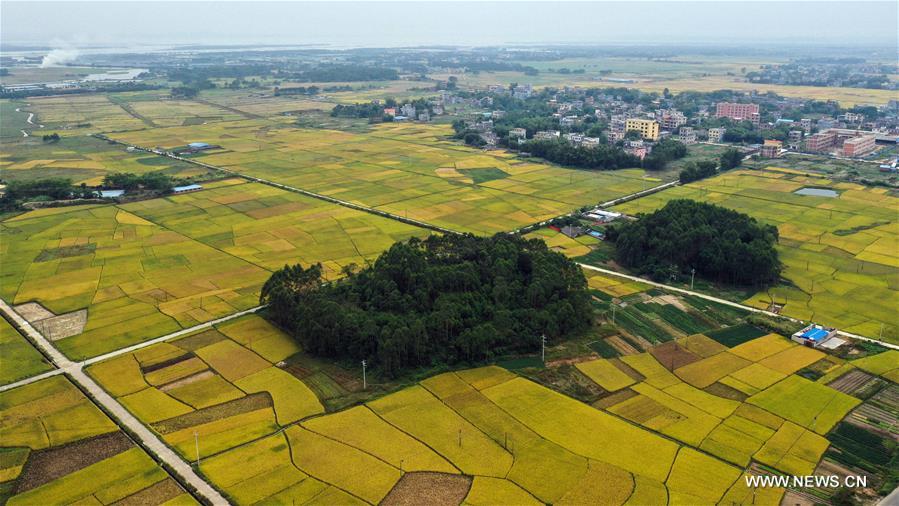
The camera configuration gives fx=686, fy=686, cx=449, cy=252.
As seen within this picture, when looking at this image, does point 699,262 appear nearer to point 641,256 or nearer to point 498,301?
point 641,256

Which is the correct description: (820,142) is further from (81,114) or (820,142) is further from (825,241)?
(81,114)

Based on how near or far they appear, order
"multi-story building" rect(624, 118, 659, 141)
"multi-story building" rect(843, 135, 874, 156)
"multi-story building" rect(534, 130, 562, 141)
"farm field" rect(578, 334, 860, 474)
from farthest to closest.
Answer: "multi-story building" rect(624, 118, 659, 141), "multi-story building" rect(534, 130, 562, 141), "multi-story building" rect(843, 135, 874, 156), "farm field" rect(578, 334, 860, 474)

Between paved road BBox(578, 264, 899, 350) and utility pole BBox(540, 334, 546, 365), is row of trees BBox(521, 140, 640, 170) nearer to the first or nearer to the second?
paved road BBox(578, 264, 899, 350)

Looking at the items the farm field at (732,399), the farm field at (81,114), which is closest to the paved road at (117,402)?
the farm field at (732,399)

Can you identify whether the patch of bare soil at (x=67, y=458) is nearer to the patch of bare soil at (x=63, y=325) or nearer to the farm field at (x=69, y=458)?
the farm field at (x=69, y=458)

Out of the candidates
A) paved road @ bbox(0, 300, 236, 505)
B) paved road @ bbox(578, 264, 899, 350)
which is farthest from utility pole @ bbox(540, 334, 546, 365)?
paved road @ bbox(0, 300, 236, 505)

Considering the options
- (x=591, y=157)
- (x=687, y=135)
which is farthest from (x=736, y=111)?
(x=591, y=157)
